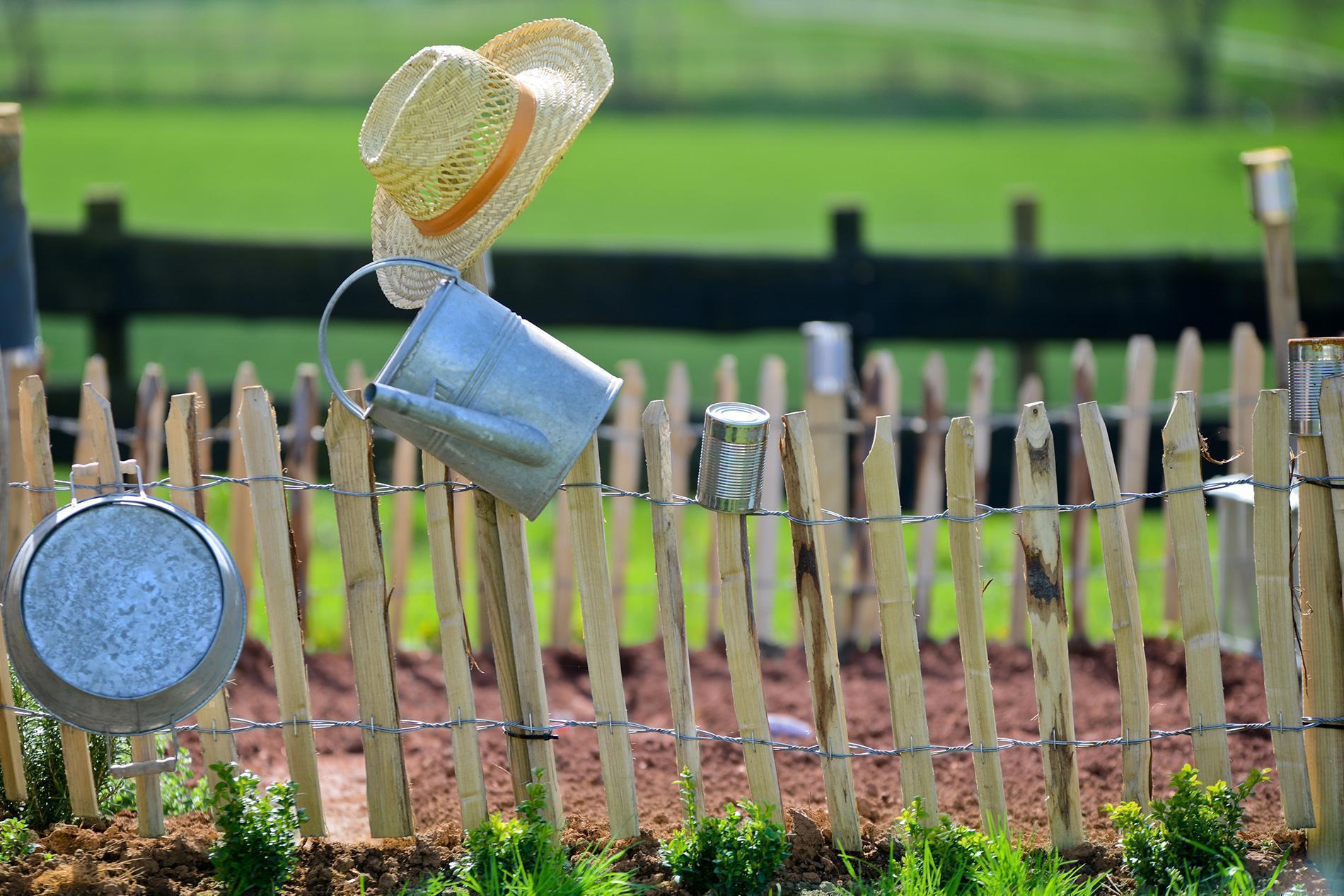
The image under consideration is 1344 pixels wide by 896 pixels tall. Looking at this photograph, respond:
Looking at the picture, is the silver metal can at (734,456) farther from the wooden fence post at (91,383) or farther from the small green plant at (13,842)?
the wooden fence post at (91,383)

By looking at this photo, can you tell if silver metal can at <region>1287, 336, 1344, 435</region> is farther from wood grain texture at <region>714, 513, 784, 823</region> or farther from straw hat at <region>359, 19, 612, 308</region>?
straw hat at <region>359, 19, 612, 308</region>

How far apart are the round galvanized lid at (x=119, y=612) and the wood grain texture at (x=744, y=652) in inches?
42.1

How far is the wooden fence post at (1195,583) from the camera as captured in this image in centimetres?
277

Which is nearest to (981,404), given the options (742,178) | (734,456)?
(734,456)

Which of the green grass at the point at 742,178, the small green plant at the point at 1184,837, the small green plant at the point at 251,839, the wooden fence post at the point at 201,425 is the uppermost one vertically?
the green grass at the point at 742,178

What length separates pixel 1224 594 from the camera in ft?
14.5

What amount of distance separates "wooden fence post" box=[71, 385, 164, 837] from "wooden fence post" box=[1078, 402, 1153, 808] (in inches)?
85.0

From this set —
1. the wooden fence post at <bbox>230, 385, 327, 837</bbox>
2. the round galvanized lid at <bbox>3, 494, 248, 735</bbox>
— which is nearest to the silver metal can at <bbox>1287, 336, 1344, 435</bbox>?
the wooden fence post at <bbox>230, 385, 327, 837</bbox>

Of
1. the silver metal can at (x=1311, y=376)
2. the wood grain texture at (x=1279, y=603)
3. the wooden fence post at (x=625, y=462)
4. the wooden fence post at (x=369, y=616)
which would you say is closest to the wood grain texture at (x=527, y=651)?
the wooden fence post at (x=369, y=616)

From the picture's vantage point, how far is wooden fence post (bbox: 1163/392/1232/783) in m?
2.77

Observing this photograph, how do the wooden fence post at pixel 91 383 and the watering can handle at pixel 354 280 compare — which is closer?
the watering can handle at pixel 354 280

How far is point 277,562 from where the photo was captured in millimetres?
2854

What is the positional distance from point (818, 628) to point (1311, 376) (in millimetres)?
1226

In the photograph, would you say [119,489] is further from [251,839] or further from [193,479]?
[251,839]
